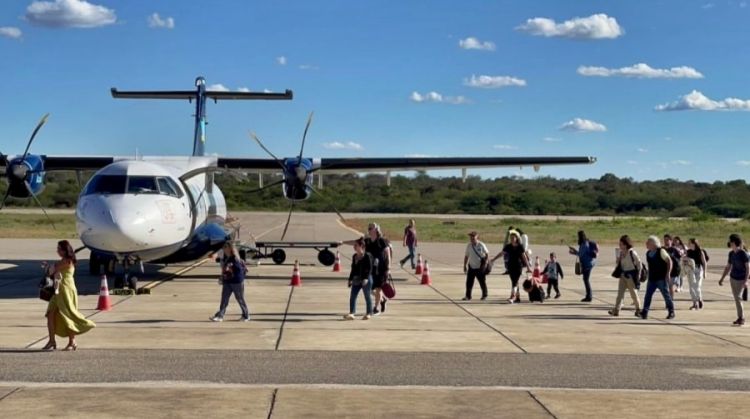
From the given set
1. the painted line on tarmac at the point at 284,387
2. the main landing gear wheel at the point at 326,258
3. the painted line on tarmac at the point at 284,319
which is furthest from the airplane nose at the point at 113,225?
the main landing gear wheel at the point at 326,258

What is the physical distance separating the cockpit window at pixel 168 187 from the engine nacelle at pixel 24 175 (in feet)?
15.5

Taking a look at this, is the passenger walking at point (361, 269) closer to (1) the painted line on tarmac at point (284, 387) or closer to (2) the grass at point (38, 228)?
(1) the painted line on tarmac at point (284, 387)

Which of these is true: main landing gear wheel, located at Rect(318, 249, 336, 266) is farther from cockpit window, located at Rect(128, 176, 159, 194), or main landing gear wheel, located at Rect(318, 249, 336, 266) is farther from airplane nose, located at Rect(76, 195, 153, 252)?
airplane nose, located at Rect(76, 195, 153, 252)

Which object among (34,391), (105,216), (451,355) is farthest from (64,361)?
(105,216)

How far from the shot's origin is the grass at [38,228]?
4656 centimetres

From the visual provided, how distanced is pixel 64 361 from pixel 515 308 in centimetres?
896

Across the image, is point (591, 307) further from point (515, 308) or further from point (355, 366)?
point (355, 366)

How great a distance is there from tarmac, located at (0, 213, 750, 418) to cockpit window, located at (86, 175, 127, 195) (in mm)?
2074

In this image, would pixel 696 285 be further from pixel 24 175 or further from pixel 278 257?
pixel 24 175

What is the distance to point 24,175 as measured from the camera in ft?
72.4

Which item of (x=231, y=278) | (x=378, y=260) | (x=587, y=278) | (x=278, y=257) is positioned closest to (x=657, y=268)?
(x=587, y=278)

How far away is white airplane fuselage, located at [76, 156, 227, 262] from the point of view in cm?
1705

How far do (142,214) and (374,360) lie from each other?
8.09m

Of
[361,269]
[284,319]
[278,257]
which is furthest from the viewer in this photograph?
[278,257]
